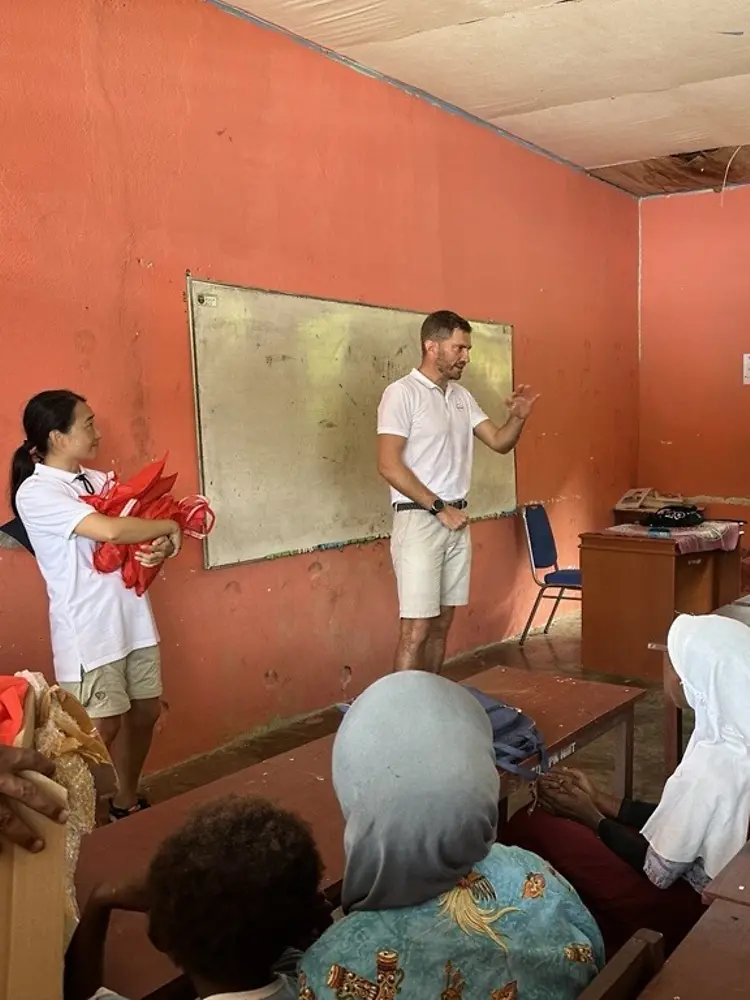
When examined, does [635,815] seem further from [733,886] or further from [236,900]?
[236,900]

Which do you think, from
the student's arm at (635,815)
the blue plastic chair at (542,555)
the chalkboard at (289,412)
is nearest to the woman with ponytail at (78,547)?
the chalkboard at (289,412)

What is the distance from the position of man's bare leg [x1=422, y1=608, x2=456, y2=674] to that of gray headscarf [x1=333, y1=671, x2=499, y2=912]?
2.70 meters

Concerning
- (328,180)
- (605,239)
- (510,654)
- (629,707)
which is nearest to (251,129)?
(328,180)

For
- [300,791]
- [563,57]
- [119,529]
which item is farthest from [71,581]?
[563,57]

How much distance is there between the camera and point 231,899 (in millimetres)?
1052

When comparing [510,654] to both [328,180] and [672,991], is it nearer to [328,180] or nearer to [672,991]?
[328,180]

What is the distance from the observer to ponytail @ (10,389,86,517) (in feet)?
8.69

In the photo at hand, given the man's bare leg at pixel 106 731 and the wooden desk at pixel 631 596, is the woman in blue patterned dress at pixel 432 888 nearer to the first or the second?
the man's bare leg at pixel 106 731

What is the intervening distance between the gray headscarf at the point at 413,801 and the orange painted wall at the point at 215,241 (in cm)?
214

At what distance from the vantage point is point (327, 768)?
2.06m

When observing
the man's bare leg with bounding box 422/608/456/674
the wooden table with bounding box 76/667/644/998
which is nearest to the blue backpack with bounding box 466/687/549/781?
the wooden table with bounding box 76/667/644/998

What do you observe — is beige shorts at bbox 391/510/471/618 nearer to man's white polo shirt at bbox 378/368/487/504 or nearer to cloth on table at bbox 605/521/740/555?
man's white polo shirt at bbox 378/368/487/504

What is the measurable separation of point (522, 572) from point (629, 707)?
3.13m

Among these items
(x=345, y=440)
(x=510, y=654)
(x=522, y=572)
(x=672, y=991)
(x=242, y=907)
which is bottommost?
(x=510, y=654)
